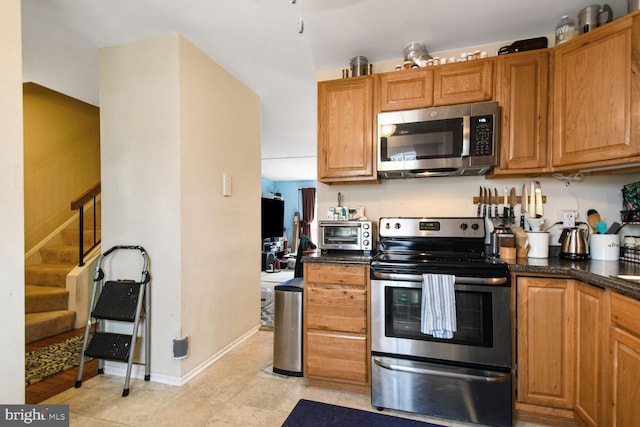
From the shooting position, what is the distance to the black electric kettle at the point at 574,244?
1.94 m

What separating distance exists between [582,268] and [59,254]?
524 centimetres

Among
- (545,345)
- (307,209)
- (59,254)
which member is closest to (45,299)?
(59,254)

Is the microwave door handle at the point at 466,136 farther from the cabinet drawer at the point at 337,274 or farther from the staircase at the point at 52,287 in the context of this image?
the staircase at the point at 52,287

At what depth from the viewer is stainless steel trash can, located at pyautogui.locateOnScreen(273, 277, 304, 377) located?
7.49ft

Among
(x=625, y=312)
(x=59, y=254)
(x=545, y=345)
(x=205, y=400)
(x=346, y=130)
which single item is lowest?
(x=205, y=400)

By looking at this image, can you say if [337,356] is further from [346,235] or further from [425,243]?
[425,243]

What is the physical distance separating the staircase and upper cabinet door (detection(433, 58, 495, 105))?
4.10m

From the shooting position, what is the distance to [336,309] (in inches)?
80.7

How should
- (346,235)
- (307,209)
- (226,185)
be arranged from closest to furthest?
1. (346,235)
2. (226,185)
3. (307,209)

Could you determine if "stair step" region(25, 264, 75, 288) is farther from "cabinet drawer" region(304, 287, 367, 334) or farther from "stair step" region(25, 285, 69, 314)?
"cabinet drawer" region(304, 287, 367, 334)

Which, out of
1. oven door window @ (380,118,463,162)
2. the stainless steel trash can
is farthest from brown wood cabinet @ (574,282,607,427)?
the stainless steel trash can

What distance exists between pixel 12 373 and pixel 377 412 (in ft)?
6.39

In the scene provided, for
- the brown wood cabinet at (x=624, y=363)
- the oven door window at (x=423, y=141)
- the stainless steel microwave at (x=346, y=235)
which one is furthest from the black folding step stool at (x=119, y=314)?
the brown wood cabinet at (x=624, y=363)

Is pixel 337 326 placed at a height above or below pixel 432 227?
below
